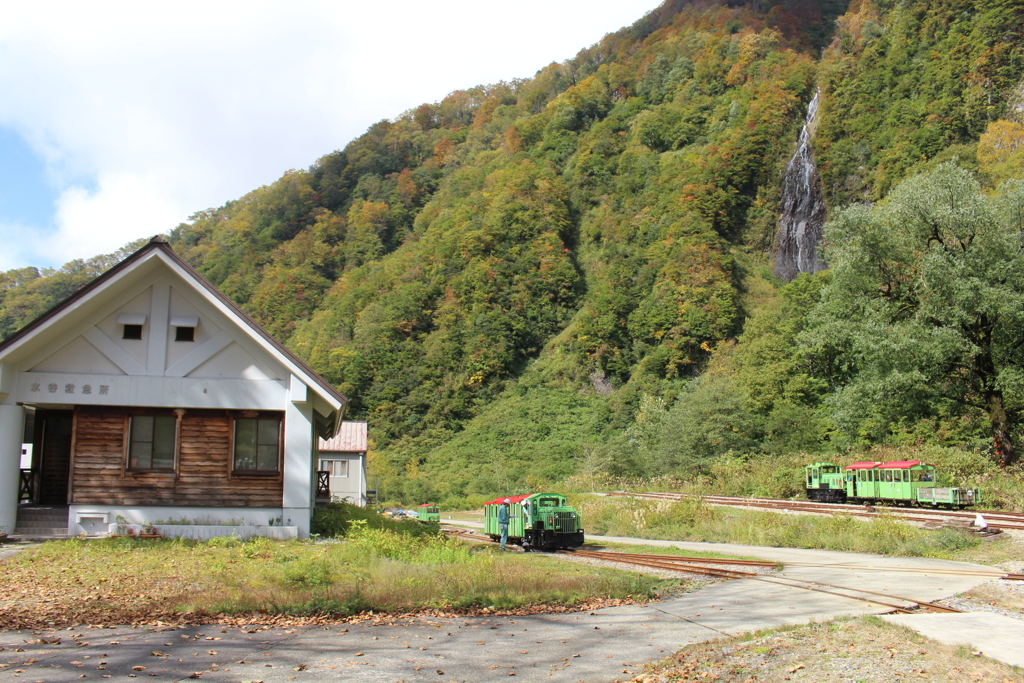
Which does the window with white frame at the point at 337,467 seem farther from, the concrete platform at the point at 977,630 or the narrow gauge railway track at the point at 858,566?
the concrete platform at the point at 977,630

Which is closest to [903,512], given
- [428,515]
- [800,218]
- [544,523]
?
[544,523]

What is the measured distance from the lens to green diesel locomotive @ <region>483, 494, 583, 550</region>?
65.6 ft

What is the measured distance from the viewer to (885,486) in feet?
Result: 92.2

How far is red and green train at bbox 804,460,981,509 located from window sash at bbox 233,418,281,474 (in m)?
23.1

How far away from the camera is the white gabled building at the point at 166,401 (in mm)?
16859

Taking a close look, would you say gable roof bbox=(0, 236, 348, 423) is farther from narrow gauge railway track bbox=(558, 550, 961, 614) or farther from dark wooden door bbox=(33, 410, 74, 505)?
narrow gauge railway track bbox=(558, 550, 961, 614)

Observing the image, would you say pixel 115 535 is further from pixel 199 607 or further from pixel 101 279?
pixel 199 607

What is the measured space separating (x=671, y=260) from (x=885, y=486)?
1711 inches

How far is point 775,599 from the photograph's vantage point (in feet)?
36.1

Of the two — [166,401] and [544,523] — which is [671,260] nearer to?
[544,523]

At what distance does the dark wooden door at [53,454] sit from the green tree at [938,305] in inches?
1213

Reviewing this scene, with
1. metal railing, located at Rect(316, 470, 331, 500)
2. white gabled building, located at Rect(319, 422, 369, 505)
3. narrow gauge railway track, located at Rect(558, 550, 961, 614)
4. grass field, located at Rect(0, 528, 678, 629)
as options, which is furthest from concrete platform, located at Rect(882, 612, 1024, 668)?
white gabled building, located at Rect(319, 422, 369, 505)

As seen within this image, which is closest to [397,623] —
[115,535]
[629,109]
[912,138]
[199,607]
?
[199,607]

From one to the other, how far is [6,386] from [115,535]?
14.5 feet
